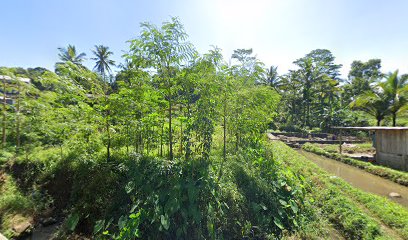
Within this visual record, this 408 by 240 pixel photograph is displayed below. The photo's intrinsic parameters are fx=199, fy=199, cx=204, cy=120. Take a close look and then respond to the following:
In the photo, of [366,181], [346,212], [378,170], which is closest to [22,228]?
[346,212]

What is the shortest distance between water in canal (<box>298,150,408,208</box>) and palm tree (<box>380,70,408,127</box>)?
25.5 feet

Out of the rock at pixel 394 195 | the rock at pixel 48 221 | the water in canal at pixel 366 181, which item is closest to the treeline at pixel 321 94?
the water in canal at pixel 366 181

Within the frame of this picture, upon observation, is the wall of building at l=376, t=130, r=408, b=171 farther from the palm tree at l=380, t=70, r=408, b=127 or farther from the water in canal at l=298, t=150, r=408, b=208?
the palm tree at l=380, t=70, r=408, b=127

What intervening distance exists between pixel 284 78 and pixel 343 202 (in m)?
25.1

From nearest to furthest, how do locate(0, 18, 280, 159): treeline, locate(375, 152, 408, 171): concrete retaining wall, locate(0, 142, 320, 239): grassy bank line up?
1. locate(0, 142, 320, 239): grassy bank
2. locate(0, 18, 280, 159): treeline
3. locate(375, 152, 408, 171): concrete retaining wall

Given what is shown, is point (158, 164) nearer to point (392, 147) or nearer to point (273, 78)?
point (392, 147)

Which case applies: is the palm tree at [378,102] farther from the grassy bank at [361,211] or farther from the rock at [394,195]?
the grassy bank at [361,211]

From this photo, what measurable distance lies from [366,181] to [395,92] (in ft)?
36.1

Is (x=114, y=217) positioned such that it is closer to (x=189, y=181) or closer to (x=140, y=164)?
(x=140, y=164)

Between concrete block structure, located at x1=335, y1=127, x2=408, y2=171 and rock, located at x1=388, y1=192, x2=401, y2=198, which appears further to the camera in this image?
concrete block structure, located at x1=335, y1=127, x2=408, y2=171

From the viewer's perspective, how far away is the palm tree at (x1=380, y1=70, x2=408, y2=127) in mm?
13953

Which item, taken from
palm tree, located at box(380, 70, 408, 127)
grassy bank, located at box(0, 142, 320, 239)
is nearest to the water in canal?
grassy bank, located at box(0, 142, 320, 239)

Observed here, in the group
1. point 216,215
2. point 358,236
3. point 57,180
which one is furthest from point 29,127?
point 358,236

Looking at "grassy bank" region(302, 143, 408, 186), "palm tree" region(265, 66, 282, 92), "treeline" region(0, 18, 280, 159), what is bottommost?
"grassy bank" region(302, 143, 408, 186)
